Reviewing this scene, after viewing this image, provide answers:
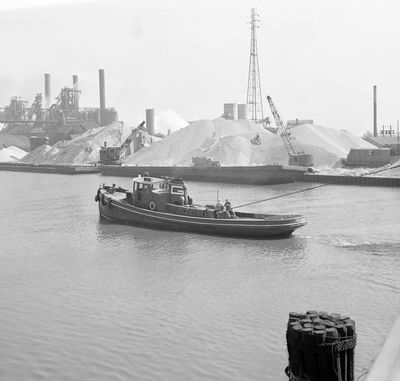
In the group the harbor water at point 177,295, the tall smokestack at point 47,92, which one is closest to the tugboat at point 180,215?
the harbor water at point 177,295

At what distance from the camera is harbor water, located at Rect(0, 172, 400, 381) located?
1326cm

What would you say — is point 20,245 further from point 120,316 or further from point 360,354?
point 360,354

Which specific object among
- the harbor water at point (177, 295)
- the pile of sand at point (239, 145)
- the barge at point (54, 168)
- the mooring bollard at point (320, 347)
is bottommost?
the harbor water at point (177, 295)

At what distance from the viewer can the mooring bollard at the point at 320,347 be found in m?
9.73

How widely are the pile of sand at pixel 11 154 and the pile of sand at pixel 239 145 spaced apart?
1280 inches

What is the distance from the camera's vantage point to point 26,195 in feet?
168

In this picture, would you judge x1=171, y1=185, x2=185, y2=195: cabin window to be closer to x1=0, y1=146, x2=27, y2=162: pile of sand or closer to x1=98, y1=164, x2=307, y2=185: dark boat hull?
x1=98, y1=164, x2=307, y2=185: dark boat hull

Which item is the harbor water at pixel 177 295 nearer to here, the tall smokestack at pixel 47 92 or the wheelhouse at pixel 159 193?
the wheelhouse at pixel 159 193

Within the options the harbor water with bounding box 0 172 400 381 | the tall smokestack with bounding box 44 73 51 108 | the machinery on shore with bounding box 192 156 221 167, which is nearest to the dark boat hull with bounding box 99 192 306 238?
the harbor water with bounding box 0 172 400 381

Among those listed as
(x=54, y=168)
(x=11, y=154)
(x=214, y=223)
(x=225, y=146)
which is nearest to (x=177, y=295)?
(x=214, y=223)

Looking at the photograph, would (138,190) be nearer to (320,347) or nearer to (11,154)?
(320,347)

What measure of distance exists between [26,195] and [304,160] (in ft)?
96.3

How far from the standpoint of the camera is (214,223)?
2775cm

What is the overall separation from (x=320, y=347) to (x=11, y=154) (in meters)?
109
